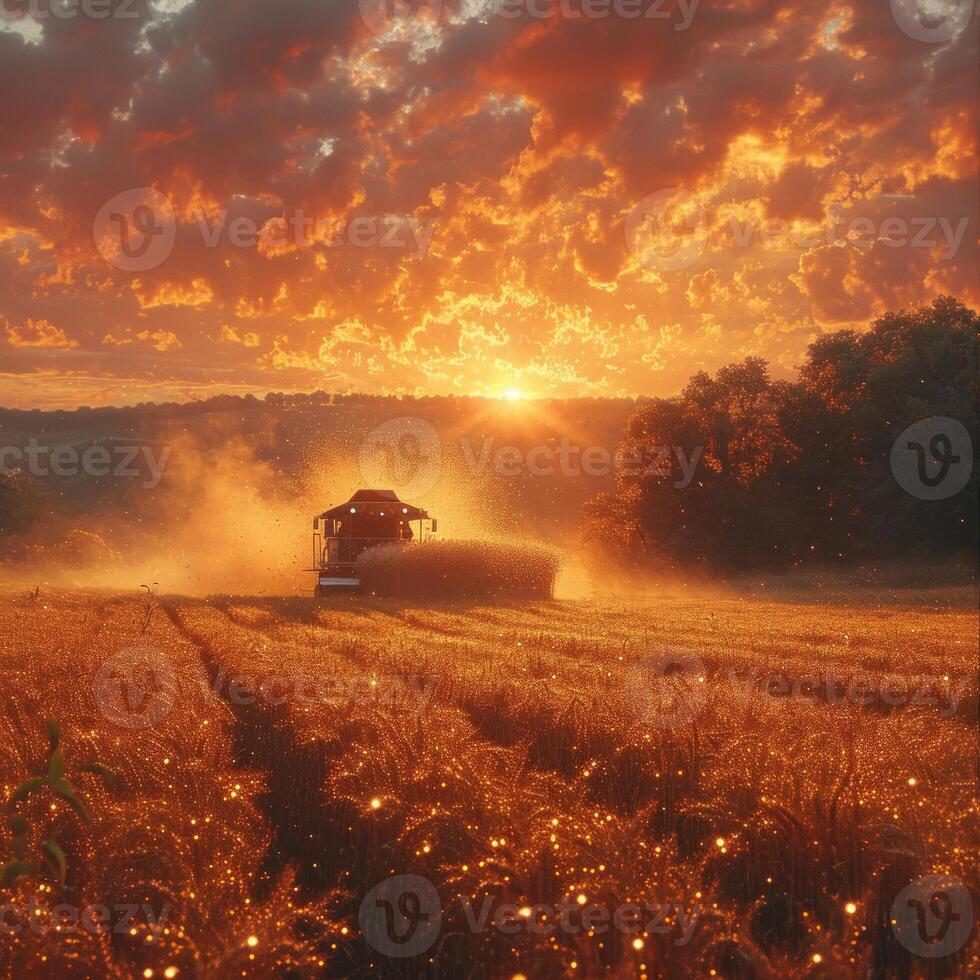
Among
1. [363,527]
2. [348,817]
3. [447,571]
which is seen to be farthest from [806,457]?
[348,817]

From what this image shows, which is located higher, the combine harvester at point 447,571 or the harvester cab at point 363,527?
the harvester cab at point 363,527

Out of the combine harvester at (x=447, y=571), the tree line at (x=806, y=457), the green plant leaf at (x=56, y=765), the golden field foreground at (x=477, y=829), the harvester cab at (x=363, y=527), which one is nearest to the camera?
the green plant leaf at (x=56, y=765)

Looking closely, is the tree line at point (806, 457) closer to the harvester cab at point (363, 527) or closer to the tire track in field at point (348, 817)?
the harvester cab at point (363, 527)

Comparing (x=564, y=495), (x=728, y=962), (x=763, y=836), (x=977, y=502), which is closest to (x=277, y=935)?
(x=728, y=962)

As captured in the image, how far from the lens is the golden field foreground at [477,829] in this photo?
431cm

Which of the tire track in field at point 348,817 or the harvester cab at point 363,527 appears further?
the harvester cab at point 363,527

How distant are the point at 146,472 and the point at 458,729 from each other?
420 ft

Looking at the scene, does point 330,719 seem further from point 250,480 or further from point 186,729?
point 250,480

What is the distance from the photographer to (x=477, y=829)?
521 cm

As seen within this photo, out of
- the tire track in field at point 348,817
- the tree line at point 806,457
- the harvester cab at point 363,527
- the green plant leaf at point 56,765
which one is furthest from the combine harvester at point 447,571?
the green plant leaf at point 56,765

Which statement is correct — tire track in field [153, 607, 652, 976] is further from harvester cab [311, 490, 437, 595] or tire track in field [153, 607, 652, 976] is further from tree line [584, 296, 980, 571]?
tree line [584, 296, 980, 571]

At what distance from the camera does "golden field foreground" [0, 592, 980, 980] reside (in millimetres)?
4309

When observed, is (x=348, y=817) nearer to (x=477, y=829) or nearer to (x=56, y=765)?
(x=477, y=829)

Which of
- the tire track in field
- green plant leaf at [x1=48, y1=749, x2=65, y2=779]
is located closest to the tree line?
the tire track in field
